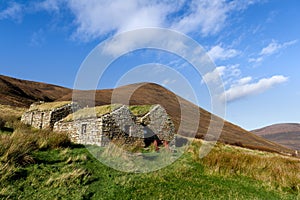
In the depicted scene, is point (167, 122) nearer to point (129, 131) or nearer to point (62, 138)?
point (129, 131)

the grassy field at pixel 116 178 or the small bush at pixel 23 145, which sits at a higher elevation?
the small bush at pixel 23 145

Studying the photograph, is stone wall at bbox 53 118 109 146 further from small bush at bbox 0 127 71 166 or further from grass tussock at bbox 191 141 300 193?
grass tussock at bbox 191 141 300 193

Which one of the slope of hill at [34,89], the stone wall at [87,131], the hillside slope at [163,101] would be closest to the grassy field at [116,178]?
the stone wall at [87,131]

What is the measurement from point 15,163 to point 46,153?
2656 millimetres

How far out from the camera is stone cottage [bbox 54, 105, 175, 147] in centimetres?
2087

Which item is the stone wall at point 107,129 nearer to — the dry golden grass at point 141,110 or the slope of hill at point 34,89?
the dry golden grass at point 141,110

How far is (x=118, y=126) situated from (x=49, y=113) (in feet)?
31.9

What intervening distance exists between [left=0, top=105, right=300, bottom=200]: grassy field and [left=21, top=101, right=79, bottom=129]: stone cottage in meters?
13.8

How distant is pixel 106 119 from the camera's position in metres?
21.0

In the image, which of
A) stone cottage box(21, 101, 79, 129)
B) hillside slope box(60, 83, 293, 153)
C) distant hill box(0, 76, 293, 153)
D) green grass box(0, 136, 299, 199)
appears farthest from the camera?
distant hill box(0, 76, 293, 153)

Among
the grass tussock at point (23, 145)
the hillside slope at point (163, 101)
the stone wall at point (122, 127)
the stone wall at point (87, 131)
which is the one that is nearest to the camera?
the grass tussock at point (23, 145)

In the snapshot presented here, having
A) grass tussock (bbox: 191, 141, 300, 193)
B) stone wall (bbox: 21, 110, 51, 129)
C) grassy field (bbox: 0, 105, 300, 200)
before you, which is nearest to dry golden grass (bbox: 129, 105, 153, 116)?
stone wall (bbox: 21, 110, 51, 129)

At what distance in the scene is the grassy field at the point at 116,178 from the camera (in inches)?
345

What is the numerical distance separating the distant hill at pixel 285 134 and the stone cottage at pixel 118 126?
12544 centimetres
